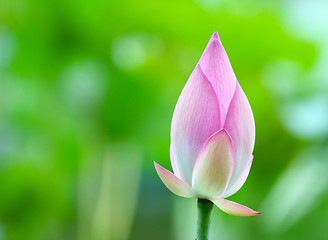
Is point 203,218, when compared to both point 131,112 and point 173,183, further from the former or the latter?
point 131,112

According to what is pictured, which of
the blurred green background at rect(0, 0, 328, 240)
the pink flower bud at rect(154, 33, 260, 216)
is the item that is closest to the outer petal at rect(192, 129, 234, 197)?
the pink flower bud at rect(154, 33, 260, 216)

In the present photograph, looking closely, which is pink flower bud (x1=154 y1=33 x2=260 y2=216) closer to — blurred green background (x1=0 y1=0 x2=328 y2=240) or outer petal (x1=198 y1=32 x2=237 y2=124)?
outer petal (x1=198 y1=32 x2=237 y2=124)

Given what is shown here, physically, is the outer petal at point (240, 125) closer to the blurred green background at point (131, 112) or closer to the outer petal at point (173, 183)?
the outer petal at point (173, 183)

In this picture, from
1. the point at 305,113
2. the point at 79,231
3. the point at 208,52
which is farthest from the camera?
the point at 305,113


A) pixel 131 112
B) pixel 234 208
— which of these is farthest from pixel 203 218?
pixel 131 112

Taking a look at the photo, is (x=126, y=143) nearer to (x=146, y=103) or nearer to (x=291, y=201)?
(x=146, y=103)

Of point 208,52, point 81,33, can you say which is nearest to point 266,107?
point 81,33

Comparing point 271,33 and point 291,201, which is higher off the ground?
point 271,33
